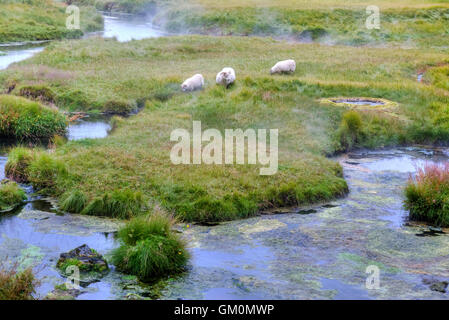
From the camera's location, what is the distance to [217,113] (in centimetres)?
2508

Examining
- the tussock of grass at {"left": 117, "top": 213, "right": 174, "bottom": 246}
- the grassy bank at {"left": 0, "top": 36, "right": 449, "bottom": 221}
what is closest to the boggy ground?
the grassy bank at {"left": 0, "top": 36, "right": 449, "bottom": 221}

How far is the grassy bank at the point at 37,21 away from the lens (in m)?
55.8

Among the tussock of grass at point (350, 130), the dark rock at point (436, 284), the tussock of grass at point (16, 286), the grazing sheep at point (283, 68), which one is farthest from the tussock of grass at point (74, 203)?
the grazing sheep at point (283, 68)

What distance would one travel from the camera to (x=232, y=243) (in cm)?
1394

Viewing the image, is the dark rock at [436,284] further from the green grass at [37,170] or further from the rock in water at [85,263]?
the green grass at [37,170]

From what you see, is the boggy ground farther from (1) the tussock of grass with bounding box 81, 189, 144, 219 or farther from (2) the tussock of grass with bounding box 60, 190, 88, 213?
(2) the tussock of grass with bounding box 60, 190, 88, 213

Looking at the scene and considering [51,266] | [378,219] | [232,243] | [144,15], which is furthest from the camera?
[144,15]

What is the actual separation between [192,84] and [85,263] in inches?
736

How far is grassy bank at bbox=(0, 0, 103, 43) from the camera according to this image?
55781mm

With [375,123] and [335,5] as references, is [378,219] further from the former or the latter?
[335,5]

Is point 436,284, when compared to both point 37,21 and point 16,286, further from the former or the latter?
point 37,21

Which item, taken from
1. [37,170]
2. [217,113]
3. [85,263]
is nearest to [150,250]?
[85,263]
